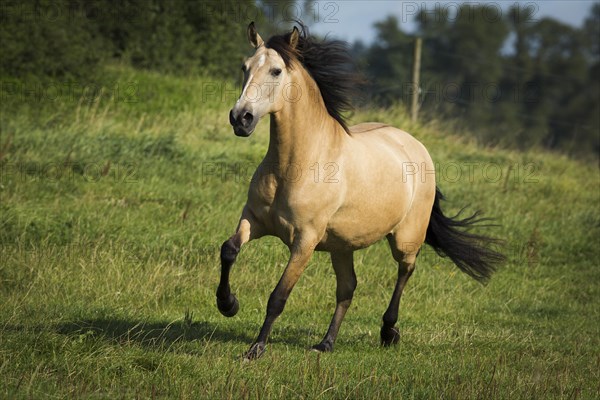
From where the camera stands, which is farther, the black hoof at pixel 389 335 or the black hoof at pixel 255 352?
the black hoof at pixel 389 335

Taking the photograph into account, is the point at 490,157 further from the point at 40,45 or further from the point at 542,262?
the point at 40,45

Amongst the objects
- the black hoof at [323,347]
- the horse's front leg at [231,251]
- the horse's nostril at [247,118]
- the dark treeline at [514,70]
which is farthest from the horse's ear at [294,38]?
the dark treeline at [514,70]

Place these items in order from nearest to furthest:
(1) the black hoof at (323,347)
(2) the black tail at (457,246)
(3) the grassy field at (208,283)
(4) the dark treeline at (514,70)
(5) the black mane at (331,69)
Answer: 1. (3) the grassy field at (208,283)
2. (5) the black mane at (331,69)
3. (1) the black hoof at (323,347)
4. (2) the black tail at (457,246)
5. (4) the dark treeline at (514,70)

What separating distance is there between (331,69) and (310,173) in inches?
39.3

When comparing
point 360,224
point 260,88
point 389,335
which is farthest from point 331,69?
point 389,335

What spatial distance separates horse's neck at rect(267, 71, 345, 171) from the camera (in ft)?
21.8

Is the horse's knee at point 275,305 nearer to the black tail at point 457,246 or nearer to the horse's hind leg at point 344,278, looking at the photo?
the horse's hind leg at point 344,278

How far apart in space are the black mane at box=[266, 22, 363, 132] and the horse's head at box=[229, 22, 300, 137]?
33 cm

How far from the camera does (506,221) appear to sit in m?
13.5

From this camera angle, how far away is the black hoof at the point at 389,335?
779 centimetres

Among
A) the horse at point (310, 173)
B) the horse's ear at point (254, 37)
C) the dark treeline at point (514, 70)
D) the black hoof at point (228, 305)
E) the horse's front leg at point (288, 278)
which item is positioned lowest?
the dark treeline at point (514, 70)

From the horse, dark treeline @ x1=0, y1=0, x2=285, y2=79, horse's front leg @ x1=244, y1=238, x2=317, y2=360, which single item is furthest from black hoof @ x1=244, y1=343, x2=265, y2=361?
Result: dark treeline @ x1=0, y1=0, x2=285, y2=79

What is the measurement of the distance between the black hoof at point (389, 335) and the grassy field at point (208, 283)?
2.8 inches

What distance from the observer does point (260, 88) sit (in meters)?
6.23
